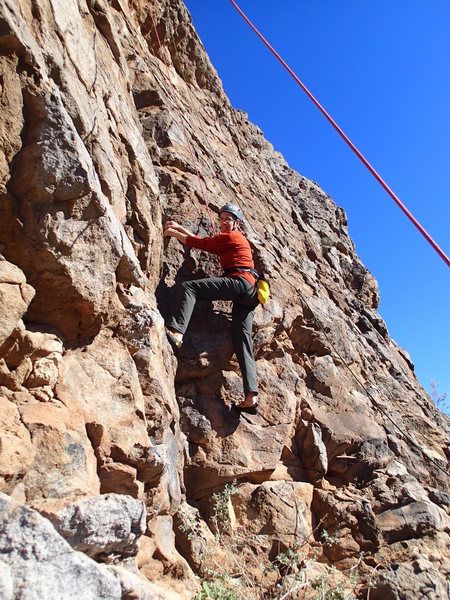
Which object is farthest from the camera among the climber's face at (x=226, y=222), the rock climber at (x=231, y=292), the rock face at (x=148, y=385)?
the climber's face at (x=226, y=222)

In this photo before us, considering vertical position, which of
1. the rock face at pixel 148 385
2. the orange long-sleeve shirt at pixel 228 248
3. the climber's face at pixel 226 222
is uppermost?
the climber's face at pixel 226 222

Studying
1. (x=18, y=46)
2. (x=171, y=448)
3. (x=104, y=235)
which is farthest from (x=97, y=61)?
(x=171, y=448)

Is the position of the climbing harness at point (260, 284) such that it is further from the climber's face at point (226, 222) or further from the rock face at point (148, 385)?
the climber's face at point (226, 222)

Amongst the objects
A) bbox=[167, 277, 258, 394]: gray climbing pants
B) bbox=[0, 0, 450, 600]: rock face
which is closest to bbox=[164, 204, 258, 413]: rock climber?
bbox=[167, 277, 258, 394]: gray climbing pants

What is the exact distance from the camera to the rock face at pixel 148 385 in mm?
2896

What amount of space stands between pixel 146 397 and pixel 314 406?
8.75ft

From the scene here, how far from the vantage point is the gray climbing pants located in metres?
5.18

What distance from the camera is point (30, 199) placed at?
3.32 m

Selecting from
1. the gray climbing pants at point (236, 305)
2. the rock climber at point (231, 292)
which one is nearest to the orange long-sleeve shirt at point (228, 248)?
the rock climber at point (231, 292)

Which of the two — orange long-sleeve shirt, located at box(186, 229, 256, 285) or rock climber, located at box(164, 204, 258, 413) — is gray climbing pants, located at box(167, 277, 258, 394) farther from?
orange long-sleeve shirt, located at box(186, 229, 256, 285)

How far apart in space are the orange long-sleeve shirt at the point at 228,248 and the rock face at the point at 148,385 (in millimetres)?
390

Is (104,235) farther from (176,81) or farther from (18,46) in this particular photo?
(176,81)

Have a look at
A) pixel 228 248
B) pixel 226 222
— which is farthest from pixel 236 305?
pixel 226 222

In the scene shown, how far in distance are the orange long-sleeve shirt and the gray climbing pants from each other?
0.67 feet
